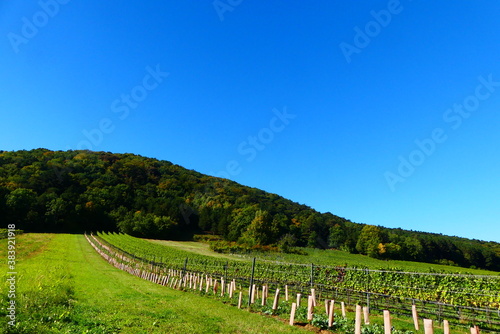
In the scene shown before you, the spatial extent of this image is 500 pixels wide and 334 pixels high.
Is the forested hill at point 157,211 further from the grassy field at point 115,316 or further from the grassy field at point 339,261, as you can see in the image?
the grassy field at point 115,316

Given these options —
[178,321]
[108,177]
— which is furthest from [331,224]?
[178,321]

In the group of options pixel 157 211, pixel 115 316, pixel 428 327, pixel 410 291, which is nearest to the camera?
pixel 428 327

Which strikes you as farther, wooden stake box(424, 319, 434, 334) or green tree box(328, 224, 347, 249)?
green tree box(328, 224, 347, 249)

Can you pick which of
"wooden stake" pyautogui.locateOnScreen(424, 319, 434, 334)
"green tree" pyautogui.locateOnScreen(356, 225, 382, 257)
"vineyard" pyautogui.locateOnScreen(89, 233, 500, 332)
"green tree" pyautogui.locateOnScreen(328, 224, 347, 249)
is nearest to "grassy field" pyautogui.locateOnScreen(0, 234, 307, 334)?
"vineyard" pyautogui.locateOnScreen(89, 233, 500, 332)

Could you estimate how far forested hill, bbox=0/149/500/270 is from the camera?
307ft

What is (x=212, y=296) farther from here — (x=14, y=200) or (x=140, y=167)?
A: (x=140, y=167)

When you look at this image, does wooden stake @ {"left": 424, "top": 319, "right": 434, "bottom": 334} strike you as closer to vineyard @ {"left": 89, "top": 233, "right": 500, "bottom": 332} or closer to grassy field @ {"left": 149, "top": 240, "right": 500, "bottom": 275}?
vineyard @ {"left": 89, "top": 233, "right": 500, "bottom": 332}

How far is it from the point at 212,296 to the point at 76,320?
9.61 meters

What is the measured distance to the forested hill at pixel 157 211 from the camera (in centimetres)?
9369

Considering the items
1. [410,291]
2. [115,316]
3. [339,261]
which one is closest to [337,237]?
[339,261]

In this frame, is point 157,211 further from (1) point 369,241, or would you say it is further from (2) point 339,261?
(2) point 339,261

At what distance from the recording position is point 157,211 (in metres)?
114

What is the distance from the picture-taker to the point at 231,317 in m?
11.7

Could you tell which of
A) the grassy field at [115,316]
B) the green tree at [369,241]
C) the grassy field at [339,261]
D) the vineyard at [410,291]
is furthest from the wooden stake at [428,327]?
the green tree at [369,241]
